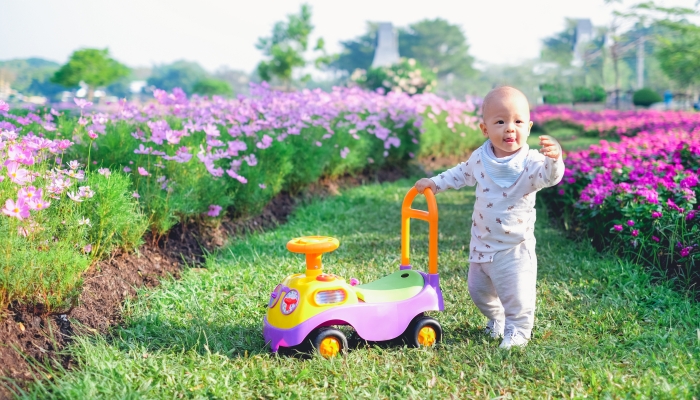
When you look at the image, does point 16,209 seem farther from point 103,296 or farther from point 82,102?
point 82,102

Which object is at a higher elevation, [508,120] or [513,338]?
[508,120]

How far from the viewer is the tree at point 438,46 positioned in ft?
201

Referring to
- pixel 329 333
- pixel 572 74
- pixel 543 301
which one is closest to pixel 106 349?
pixel 329 333

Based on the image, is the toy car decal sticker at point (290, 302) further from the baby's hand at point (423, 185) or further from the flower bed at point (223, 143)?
the flower bed at point (223, 143)

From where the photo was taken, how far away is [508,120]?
2492mm

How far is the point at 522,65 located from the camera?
71.1 m

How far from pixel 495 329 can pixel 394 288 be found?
1.67ft

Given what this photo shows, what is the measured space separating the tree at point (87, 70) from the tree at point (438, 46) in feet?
98.9

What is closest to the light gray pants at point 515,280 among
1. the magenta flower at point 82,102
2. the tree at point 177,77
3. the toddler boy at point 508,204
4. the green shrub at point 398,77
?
the toddler boy at point 508,204

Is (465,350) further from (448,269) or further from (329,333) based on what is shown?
(448,269)

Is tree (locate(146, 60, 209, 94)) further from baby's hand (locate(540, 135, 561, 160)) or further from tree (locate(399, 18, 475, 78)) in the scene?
baby's hand (locate(540, 135, 561, 160))

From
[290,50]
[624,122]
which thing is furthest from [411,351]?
[290,50]

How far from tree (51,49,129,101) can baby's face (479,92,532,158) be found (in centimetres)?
3983

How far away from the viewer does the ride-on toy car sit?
2383 millimetres
